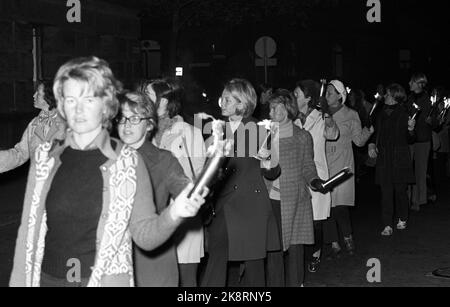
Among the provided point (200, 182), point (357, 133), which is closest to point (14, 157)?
point (200, 182)

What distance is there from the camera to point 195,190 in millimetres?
Answer: 3221

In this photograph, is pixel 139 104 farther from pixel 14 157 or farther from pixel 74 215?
pixel 74 215

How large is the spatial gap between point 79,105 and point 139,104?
147cm

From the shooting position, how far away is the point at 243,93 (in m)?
6.51

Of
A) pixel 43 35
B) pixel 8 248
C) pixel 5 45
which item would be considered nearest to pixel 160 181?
pixel 8 248

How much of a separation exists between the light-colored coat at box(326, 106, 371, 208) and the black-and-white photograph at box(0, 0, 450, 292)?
0.01 metres

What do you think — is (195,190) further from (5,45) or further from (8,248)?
(5,45)

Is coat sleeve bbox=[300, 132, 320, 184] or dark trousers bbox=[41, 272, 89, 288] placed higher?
coat sleeve bbox=[300, 132, 320, 184]

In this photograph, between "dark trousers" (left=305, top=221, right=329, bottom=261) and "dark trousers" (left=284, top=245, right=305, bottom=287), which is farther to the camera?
"dark trousers" (left=305, top=221, right=329, bottom=261)

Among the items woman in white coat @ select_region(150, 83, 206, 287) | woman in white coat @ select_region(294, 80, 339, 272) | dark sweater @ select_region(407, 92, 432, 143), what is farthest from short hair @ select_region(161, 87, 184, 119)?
dark sweater @ select_region(407, 92, 432, 143)

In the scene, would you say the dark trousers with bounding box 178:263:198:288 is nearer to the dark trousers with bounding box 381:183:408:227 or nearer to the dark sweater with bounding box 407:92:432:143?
the dark trousers with bounding box 381:183:408:227

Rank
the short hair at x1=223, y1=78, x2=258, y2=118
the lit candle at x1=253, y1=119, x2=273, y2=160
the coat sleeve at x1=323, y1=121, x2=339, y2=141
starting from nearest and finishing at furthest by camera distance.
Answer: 1. the lit candle at x1=253, y1=119, x2=273, y2=160
2. the short hair at x1=223, y1=78, x2=258, y2=118
3. the coat sleeve at x1=323, y1=121, x2=339, y2=141

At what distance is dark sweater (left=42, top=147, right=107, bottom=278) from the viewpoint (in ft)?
11.5
